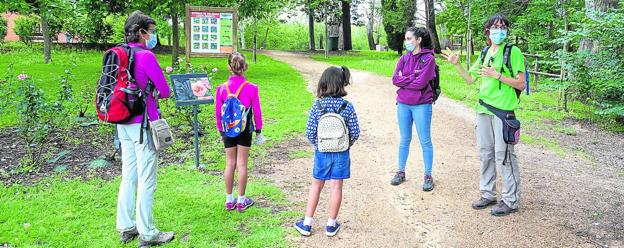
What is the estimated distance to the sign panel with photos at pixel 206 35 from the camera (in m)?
9.90

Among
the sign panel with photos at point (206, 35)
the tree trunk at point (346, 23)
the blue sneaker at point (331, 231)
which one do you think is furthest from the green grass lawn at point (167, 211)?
the tree trunk at point (346, 23)

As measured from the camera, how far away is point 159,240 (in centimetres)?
424

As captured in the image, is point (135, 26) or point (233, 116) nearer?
point (135, 26)

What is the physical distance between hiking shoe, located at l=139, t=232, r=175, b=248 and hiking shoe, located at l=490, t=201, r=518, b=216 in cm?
283

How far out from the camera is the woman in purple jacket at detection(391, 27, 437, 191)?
5105mm

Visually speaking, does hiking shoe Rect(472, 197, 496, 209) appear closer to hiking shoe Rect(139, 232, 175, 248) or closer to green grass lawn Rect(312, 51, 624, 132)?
hiking shoe Rect(139, 232, 175, 248)

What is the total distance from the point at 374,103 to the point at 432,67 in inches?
242

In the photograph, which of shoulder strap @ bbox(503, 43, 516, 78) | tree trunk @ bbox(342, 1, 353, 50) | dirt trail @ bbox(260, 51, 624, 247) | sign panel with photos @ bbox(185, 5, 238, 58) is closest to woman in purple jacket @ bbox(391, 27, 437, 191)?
dirt trail @ bbox(260, 51, 624, 247)

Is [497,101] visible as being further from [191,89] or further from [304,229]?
[191,89]

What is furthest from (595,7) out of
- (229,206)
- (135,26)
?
(135,26)

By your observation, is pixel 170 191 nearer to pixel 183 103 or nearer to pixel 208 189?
pixel 208 189

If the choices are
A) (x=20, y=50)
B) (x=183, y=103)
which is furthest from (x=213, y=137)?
(x=20, y=50)

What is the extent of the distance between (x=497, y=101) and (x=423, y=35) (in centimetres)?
100

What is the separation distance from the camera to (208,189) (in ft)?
18.5
